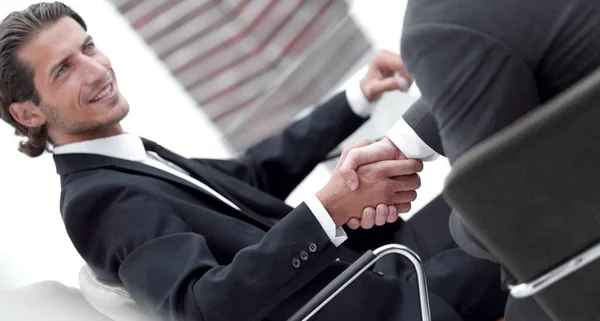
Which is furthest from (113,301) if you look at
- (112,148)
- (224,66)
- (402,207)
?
(224,66)

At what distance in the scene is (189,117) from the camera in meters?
2.67

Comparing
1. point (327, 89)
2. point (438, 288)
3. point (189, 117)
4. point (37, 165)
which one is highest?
point (37, 165)

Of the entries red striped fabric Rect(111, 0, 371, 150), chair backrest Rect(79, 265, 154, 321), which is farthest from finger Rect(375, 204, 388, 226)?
red striped fabric Rect(111, 0, 371, 150)

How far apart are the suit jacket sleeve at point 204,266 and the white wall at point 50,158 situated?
0.46 metres

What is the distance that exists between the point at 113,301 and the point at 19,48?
0.63 metres

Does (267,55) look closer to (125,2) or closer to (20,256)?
(125,2)

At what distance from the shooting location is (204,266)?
1339 mm

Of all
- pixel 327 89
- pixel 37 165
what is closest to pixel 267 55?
pixel 327 89

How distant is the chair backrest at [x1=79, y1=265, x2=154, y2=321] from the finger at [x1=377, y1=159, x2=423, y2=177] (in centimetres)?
57

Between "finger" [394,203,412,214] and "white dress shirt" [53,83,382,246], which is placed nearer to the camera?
"finger" [394,203,412,214]

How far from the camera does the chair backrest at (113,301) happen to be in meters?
1.42

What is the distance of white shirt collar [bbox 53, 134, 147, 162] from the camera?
160 centimetres

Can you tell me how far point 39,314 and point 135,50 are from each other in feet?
4.21

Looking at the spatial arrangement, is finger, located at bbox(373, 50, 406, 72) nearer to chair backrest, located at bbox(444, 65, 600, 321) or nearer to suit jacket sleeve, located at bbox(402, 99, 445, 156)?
suit jacket sleeve, located at bbox(402, 99, 445, 156)
